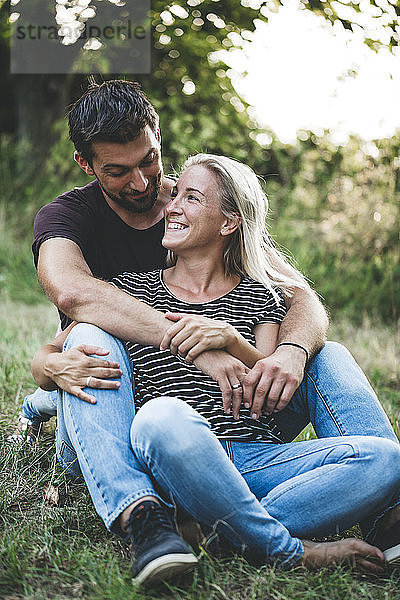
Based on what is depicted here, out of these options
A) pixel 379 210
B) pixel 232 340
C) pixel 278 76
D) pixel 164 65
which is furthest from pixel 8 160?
pixel 232 340

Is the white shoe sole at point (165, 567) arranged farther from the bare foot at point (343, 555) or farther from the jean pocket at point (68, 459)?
the jean pocket at point (68, 459)

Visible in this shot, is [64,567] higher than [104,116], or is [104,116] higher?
[104,116]

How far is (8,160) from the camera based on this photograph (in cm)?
791

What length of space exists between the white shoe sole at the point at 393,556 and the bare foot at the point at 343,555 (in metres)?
0.05

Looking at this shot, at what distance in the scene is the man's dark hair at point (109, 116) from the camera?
8.93ft

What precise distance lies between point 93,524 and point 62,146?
633cm

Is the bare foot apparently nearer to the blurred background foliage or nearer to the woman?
the woman

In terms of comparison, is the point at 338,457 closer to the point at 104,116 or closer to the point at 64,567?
the point at 64,567

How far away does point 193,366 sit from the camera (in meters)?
2.22

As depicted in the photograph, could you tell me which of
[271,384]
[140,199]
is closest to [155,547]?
[271,384]

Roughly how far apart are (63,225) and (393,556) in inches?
64.7

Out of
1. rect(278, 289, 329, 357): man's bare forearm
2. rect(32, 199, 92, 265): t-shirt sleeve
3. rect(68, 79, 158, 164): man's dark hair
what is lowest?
rect(278, 289, 329, 357): man's bare forearm

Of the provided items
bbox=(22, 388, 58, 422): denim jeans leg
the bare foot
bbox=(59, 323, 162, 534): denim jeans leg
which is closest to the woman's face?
bbox=(59, 323, 162, 534): denim jeans leg

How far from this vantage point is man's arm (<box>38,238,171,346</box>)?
7.25ft
